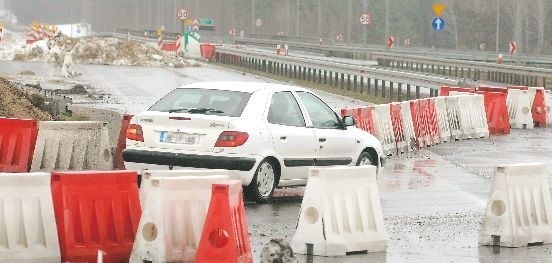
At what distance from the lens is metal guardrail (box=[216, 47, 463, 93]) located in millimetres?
36469

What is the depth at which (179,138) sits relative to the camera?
15227mm

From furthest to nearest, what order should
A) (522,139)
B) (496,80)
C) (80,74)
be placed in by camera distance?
1. (496,80)
2. (80,74)
3. (522,139)

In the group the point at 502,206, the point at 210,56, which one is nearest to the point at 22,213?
the point at 502,206

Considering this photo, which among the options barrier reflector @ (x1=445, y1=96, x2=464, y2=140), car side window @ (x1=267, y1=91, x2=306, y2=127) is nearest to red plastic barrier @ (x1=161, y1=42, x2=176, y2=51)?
barrier reflector @ (x1=445, y1=96, x2=464, y2=140)

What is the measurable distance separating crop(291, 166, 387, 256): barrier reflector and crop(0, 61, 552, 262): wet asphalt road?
0.12m

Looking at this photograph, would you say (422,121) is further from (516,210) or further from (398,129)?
(516,210)

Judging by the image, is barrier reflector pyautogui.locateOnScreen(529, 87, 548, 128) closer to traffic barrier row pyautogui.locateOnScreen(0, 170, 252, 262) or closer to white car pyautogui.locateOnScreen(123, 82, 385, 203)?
white car pyautogui.locateOnScreen(123, 82, 385, 203)

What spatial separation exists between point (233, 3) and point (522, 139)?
469 ft

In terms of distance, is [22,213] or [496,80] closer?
[22,213]

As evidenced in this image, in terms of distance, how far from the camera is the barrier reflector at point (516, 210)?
41.0 feet

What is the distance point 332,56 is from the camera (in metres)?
94.7

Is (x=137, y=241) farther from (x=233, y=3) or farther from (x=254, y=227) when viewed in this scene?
(x=233, y=3)

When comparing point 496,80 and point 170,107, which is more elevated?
point 170,107

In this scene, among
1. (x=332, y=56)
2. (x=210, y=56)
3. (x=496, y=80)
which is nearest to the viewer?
(x=496, y=80)
